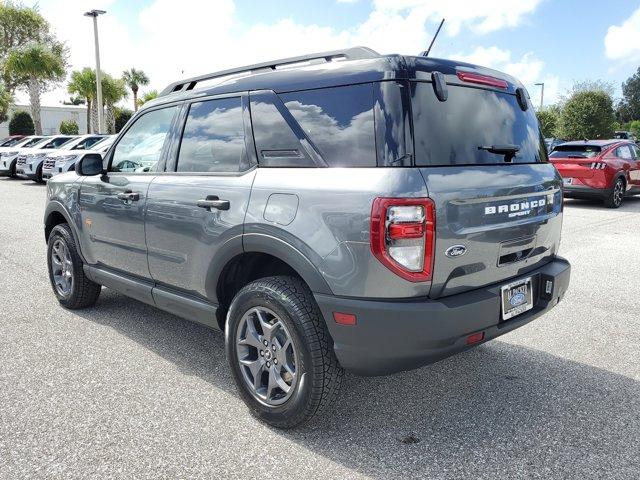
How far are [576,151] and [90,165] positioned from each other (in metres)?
11.3

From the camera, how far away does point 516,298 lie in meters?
2.88

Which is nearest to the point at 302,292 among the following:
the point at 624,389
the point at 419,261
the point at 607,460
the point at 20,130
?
the point at 419,261

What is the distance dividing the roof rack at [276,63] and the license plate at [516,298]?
1.38 meters

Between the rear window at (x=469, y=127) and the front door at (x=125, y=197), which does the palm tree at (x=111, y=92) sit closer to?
the front door at (x=125, y=197)

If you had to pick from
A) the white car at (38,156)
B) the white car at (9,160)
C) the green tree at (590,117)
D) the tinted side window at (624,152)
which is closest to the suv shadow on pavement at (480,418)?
the tinted side window at (624,152)

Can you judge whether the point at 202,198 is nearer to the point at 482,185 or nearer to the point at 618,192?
the point at 482,185

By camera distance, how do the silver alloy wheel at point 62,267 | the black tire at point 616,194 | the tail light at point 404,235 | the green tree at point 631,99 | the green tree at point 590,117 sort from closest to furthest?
1. the tail light at point 404,235
2. the silver alloy wheel at point 62,267
3. the black tire at point 616,194
4. the green tree at point 590,117
5. the green tree at point 631,99

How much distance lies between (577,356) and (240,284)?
2.45 meters

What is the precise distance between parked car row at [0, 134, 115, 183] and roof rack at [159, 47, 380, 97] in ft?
40.9

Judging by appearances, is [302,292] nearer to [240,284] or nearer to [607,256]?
[240,284]

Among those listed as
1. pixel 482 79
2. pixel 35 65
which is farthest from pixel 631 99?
pixel 482 79

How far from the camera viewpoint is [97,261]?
4.34 meters

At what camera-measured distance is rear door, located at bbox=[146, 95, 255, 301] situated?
9.93ft

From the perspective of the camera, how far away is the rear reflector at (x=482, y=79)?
2.82m
